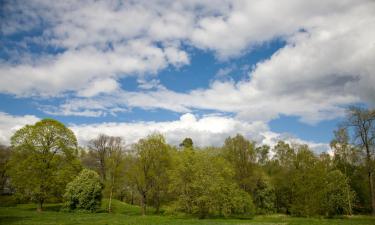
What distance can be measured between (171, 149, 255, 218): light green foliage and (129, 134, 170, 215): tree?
880 centimetres

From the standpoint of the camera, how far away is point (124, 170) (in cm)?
6375

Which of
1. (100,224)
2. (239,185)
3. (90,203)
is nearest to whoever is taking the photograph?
(100,224)

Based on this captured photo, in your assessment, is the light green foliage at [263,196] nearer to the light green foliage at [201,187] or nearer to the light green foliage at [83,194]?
the light green foliage at [201,187]

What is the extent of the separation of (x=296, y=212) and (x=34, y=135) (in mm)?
50230

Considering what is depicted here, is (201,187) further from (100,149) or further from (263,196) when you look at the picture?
(100,149)

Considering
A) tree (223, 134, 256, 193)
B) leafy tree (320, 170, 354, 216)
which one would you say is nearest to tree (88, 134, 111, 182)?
tree (223, 134, 256, 193)

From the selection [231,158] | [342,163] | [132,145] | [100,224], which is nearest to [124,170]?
[132,145]

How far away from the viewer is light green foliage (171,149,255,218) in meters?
46.6

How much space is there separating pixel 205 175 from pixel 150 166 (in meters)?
15.7

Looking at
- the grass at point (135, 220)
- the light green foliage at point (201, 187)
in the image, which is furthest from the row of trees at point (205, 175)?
the grass at point (135, 220)

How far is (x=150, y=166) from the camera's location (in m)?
58.9

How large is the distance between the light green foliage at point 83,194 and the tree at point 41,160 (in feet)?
6.60

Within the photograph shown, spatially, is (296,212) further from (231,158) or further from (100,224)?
(100,224)

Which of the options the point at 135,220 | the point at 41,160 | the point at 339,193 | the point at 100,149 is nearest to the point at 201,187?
the point at 135,220
